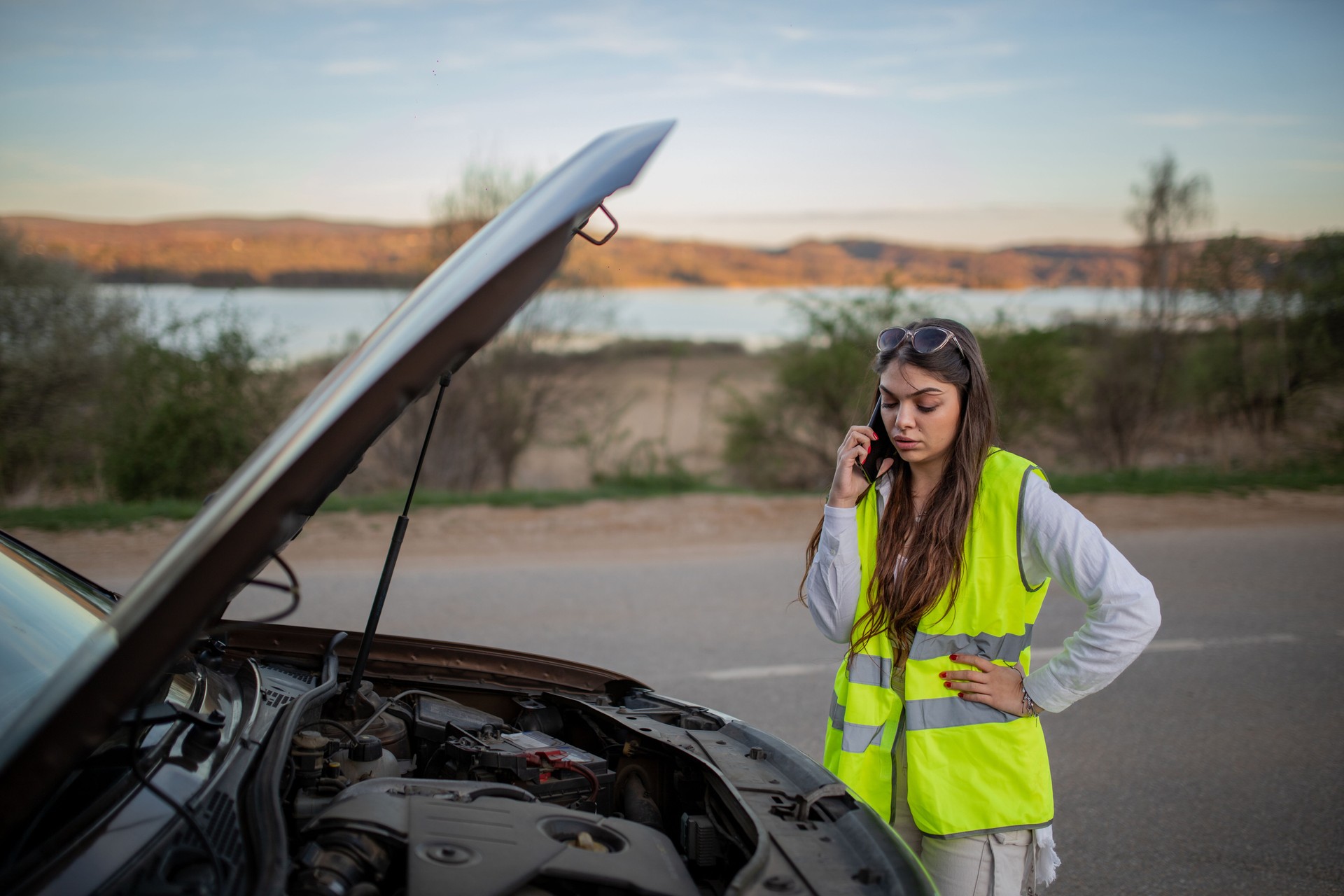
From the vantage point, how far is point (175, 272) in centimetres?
1555

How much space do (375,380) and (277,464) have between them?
7.4 inches

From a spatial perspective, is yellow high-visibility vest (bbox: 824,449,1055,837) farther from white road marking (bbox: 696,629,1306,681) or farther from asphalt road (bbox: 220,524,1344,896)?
white road marking (bbox: 696,629,1306,681)

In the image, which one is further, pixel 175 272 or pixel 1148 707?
pixel 175 272

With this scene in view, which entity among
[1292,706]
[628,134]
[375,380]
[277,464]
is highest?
[628,134]

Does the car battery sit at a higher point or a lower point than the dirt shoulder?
higher

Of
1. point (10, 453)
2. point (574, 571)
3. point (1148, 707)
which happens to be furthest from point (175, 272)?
point (1148, 707)

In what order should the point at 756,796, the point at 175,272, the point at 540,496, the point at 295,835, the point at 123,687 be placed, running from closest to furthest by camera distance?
the point at 123,687 < the point at 295,835 < the point at 756,796 < the point at 540,496 < the point at 175,272

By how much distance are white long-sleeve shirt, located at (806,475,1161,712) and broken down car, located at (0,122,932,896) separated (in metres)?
0.61

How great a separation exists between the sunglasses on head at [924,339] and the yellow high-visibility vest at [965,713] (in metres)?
0.31

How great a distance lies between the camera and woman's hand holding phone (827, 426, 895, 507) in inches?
99.0

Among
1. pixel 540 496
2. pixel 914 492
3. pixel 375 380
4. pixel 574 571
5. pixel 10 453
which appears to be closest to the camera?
pixel 375 380

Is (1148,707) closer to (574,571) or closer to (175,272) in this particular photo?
(574,571)

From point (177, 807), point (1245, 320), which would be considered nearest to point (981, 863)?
point (177, 807)

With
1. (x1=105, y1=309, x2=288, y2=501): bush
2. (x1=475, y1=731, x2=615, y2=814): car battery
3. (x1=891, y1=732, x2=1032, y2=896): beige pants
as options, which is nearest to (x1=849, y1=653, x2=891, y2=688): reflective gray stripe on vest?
(x1=891, y1=732, x2=1032, y2=896): beige pants
